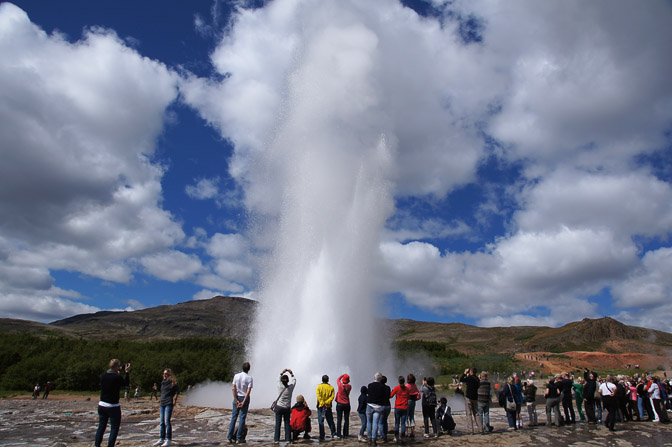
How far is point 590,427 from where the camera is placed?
12023 mm

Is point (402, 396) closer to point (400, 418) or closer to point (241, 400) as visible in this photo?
point (400, 418)

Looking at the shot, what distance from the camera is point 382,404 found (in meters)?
8.87

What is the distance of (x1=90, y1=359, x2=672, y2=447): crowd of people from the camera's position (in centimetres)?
835

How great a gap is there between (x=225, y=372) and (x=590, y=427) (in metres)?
42.4

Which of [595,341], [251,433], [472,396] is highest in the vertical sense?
→ [595,341]

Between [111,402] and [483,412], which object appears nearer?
[111,402]

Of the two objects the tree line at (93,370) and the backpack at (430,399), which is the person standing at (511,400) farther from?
the tree line at (93,370)

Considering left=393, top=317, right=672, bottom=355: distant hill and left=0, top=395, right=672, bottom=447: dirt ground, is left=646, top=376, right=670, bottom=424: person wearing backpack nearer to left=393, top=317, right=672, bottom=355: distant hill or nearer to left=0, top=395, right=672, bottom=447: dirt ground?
left=0, top=395, right=672, bottom=447: dirt ground

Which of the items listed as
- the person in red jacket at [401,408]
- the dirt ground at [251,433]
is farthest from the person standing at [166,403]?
the person in red jacket at [401,408]

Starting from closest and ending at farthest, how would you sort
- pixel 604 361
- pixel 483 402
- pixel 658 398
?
pixel 483 402 → pixel 658 398 → pixel 604 361

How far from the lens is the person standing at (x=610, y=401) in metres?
11.5

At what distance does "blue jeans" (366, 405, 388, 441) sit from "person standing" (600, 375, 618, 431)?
22.9 ft

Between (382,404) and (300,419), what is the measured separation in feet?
6.00

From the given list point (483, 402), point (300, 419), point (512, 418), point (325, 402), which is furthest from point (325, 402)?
point (512, 418)
